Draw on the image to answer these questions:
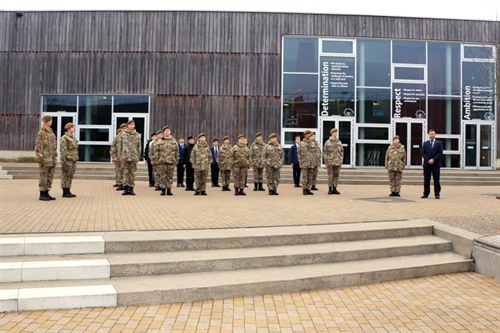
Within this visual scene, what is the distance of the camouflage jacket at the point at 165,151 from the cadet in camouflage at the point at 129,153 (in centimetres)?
50

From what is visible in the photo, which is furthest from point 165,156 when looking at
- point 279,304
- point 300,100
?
point 300,100

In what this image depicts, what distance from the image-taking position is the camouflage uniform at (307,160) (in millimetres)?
14102

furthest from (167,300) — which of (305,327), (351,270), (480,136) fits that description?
(480,136)

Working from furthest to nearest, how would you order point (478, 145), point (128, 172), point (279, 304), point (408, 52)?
point (408, 52) → point (478, 145) → point (128, 172) → point (279, 304)

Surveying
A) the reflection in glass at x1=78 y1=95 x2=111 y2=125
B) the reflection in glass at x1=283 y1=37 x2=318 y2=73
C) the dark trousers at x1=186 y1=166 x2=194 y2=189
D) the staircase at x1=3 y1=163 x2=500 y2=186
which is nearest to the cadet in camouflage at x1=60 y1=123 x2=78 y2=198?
the dark trousers at x1=186 y1=166 x2=194 y2=189

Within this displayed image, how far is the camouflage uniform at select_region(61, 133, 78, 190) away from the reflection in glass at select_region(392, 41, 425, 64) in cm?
1817

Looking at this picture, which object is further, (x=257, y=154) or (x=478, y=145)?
(x=478, y=145)

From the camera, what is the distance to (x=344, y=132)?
24.1 meters

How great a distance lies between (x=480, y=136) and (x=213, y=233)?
22.1 m

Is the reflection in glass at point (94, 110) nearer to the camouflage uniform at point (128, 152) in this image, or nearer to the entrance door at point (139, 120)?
the entrance door at point (139, 120)

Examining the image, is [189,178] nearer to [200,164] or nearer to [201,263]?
[200,164]

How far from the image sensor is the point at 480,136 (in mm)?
24719

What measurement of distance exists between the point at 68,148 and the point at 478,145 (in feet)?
68.7

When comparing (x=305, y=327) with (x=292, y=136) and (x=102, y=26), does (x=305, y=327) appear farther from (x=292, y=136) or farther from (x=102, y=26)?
(x=102, y=26)
